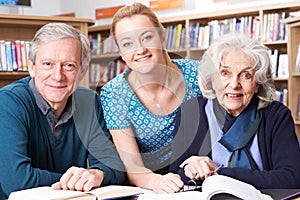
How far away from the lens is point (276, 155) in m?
1.58

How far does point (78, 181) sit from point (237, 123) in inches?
23.1

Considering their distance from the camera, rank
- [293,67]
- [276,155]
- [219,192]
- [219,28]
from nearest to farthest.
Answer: [219,192] < [276,155] < [293,67] < [219,28]

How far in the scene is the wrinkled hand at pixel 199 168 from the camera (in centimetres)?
148

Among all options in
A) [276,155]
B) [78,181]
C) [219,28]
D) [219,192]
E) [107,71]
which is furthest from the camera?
[219,28]

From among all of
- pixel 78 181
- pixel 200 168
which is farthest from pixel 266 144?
pixel 78 181

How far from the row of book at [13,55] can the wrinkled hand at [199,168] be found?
9.63 ft

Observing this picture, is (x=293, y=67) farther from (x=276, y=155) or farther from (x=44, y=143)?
(x=44, y=143)

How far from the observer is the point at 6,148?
151cm

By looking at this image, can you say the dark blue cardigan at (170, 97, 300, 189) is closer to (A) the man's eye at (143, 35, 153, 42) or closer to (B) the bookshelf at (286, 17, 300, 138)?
(A) the man's eye at (143, 35, 153, 42)

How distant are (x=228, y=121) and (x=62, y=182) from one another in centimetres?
62

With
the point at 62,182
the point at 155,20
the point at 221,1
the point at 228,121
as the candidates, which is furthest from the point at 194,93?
the point at 221,1

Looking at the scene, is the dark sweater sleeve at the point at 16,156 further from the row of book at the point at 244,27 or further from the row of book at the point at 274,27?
the row of book at the point at 274,27

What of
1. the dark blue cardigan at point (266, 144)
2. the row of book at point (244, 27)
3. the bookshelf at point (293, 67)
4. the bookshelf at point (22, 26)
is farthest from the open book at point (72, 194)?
the bookshelf at point (293, 67)

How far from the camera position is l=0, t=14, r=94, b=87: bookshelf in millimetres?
3916
